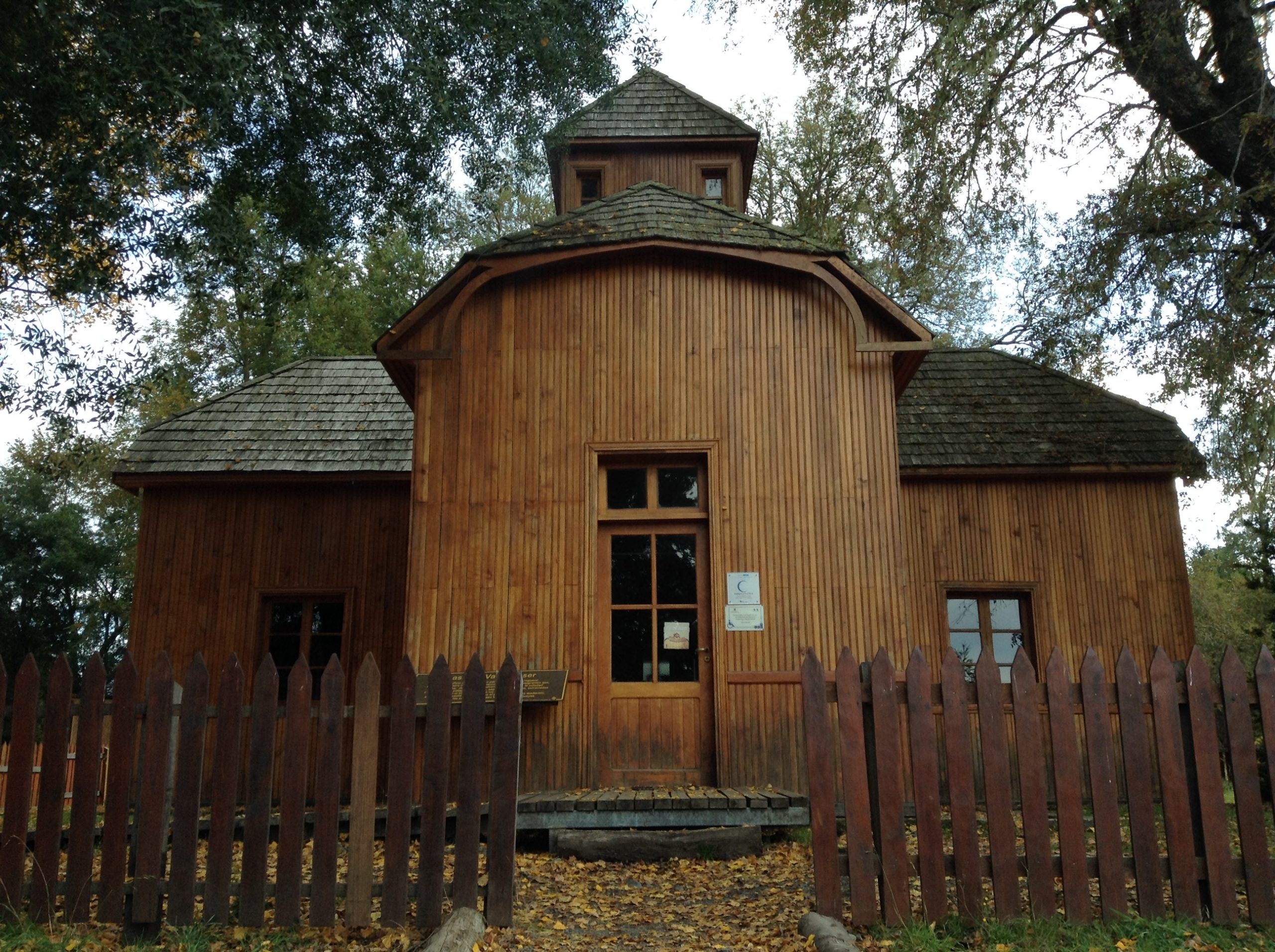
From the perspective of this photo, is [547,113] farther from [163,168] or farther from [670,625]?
[670,625]

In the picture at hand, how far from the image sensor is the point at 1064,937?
5.49 meters

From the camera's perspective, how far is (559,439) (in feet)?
31.9

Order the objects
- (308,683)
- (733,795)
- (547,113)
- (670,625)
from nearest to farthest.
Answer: (308,683) < (733,795) < (670,625) < (547,113)

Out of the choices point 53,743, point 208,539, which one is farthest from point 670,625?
point 208,539

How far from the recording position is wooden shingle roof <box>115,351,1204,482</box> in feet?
41.4

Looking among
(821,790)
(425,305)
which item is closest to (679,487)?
(425,305)

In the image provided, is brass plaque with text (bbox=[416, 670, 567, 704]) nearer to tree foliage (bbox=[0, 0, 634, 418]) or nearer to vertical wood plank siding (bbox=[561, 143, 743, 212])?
tree foliage (bbox=[0, 0, 634, 418])

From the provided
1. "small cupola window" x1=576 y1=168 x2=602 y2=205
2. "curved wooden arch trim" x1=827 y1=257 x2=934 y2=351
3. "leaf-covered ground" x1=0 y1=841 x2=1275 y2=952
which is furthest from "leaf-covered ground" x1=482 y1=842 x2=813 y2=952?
"small cupola window" x1=576 y1=168 x2=602 y2=205

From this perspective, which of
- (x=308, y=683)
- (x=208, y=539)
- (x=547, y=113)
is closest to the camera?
(x=308, y=683)

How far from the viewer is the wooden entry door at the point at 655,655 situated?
360 inches

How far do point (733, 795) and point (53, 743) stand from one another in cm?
489

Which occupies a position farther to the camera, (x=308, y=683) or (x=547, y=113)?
(x=547, y=113)

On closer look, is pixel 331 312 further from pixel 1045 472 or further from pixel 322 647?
pixel 1045 472

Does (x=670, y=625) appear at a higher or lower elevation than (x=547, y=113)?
lower
